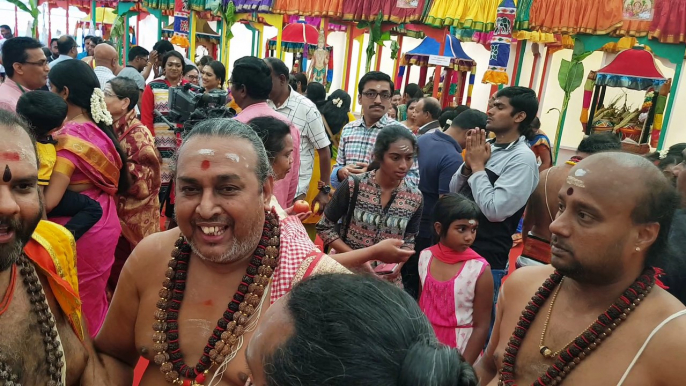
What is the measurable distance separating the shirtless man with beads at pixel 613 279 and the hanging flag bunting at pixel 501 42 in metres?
7.23

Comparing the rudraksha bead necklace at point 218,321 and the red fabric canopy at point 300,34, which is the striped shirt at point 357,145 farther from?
the red fabric canopy at point 300,34

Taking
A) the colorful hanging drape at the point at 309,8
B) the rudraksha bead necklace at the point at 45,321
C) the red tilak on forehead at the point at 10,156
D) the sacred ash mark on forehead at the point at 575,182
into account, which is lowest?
the rudraksha bead necklace at the point at 45,321

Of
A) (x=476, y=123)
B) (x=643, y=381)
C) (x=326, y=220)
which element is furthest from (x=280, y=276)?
(x=476, y=123)

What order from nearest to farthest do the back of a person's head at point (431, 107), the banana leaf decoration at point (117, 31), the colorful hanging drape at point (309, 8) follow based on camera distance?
the back of a person's head at point (431, 107)
the colorful hanging drape at point (309, 8)
the banana leaf decoration at point (117, 31)

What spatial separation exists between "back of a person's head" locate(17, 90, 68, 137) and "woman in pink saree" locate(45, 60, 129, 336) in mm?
128

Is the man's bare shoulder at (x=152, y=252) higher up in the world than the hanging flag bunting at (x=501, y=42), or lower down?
lower down

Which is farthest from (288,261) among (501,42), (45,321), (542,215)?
(501,42)

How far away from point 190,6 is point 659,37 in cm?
1019

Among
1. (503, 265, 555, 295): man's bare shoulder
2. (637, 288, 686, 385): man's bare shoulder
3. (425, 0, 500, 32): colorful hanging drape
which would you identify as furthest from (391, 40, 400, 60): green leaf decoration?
(637, 288, 686, 385): man's bare shoulder

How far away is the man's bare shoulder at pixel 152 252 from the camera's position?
168cm

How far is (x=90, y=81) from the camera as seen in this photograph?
316 centimetres

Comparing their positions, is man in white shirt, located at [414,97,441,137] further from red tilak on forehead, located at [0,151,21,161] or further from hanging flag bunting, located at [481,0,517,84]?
red tilak on forehead, located at [0,151,21,161]

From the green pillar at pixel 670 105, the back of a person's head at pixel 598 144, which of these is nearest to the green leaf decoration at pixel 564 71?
the green pillar at pixel 670 105

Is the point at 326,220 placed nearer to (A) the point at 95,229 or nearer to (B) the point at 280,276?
(A) the point at 95,229
